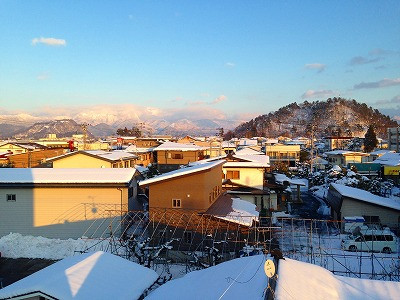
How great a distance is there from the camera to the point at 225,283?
6094mm

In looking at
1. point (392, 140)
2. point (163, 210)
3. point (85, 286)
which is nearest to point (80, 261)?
point (85, 286)

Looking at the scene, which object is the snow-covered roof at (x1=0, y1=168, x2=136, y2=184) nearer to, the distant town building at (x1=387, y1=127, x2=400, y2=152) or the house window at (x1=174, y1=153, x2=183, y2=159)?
the house window at (x1=174, y1=153, x2=183, y2=159)

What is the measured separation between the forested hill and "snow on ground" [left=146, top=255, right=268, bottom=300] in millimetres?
101663

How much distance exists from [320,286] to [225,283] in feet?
5.11

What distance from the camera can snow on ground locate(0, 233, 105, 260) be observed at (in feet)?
42.6

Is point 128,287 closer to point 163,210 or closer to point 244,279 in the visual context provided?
point 244,279

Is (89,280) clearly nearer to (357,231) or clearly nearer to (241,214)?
(241,214)

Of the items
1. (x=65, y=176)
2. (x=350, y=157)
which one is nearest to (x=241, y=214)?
(x=65, y=176)

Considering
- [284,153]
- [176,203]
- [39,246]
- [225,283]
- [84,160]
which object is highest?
[84,160]

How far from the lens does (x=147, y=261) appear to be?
36.4 ft

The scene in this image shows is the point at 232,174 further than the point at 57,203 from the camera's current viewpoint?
Yes

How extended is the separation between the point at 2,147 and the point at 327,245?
41.3 metres

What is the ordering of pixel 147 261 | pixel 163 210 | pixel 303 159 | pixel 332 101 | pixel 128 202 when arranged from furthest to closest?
1. pixel 332 101
2. pixel 303 159
3. pixel 128 202
4. pixel 163 210
5. pixel 147 261

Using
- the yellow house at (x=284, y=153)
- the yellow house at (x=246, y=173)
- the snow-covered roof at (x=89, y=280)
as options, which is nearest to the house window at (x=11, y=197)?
the snow-covered roof at (x=89, y=280)
